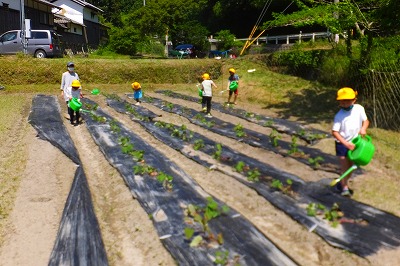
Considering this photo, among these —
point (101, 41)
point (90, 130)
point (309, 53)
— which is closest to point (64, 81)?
point (90, 130)

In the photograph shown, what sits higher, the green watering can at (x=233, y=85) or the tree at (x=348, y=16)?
the tree at (x=348, y=16)

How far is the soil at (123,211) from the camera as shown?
15.4ft

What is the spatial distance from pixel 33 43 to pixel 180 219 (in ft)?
68.3

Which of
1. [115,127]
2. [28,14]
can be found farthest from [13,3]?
[115,127]

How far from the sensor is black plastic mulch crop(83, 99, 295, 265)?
448 centimetres

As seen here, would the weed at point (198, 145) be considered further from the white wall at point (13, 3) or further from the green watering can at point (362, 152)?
the white wall at point (13, 3)

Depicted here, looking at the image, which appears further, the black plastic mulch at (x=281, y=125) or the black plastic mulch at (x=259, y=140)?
the black plastic mulch at (x=281, y=125)

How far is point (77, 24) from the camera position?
3934 centimetres

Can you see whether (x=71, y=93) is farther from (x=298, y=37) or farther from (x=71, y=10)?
(x=71, y=10)

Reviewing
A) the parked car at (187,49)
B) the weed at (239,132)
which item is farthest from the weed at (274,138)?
the parked car at (187,49)

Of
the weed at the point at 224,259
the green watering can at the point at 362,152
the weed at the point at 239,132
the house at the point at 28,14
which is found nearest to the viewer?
the weed at the point at 224,259

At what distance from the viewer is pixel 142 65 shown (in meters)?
21.8

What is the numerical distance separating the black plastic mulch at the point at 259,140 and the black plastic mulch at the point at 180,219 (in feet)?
8.27

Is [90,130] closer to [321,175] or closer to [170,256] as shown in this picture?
[321,175]
